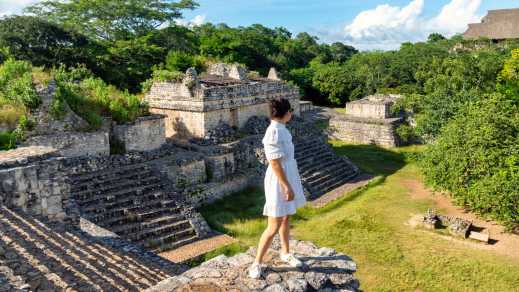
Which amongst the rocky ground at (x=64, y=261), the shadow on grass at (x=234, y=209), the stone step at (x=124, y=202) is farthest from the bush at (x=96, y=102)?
the rocky ground at (x=64, y=261)

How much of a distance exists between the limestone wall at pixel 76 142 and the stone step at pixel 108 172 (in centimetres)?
81

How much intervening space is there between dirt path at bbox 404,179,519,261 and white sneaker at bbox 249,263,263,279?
29.2ft

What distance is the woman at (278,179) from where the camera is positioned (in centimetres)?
476

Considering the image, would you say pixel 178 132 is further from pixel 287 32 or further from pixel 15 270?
pixel 287 32

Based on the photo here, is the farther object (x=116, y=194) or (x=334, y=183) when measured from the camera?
(x=334, y=183)

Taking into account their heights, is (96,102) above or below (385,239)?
above

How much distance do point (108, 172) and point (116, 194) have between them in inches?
41.4

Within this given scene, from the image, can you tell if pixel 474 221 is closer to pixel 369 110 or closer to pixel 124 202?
pixel 124 202

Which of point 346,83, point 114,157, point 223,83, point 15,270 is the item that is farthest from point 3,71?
point 346,83

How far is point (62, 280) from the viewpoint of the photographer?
17.7 feet

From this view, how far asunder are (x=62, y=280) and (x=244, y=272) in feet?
7.66

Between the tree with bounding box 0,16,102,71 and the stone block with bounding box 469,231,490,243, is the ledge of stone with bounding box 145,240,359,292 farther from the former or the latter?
the tree with bounding box 0,16,102,71

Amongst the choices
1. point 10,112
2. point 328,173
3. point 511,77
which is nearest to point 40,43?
point 10,112

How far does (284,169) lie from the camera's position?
4.86 m
